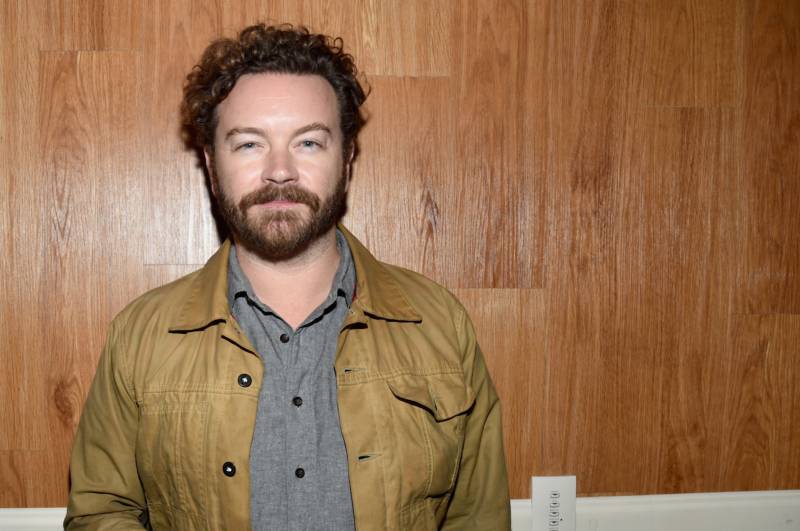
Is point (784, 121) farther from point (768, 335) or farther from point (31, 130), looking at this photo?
point (31, 130)

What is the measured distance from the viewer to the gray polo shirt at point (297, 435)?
1251 mm

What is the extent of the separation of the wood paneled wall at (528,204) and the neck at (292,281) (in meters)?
0.26

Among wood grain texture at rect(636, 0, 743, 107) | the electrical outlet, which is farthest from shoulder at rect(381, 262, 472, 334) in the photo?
wood grain texture at rect(636, 0, 743, 107)

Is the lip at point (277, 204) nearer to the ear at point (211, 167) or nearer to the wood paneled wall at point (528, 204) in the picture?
the ear at point (211, 167)

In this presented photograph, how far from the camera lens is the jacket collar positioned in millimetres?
1321

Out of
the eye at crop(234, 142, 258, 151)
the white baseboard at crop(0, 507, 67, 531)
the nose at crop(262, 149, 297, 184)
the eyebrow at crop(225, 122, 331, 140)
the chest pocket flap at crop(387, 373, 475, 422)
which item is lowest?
the white baseboard at crop(0, 507, 67, 531)

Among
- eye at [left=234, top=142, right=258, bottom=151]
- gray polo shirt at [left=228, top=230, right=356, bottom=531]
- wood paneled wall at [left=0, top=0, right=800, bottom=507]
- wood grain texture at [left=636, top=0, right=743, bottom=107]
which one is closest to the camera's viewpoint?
gray polo shirt at [left=228, top=230, right=356, bottom=531]

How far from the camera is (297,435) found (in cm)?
126

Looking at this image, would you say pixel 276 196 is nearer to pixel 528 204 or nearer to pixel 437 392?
pixel 437 392

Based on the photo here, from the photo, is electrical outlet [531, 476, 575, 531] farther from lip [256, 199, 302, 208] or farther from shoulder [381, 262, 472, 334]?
lip [256, 199, 302, 208]

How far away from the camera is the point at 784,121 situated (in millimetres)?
1739

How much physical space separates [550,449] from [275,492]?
0.73 m

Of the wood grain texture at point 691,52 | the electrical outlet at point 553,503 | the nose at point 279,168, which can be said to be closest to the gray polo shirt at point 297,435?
the nose at point 279,168

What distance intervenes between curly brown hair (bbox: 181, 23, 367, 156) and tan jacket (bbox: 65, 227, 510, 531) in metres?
0.27
